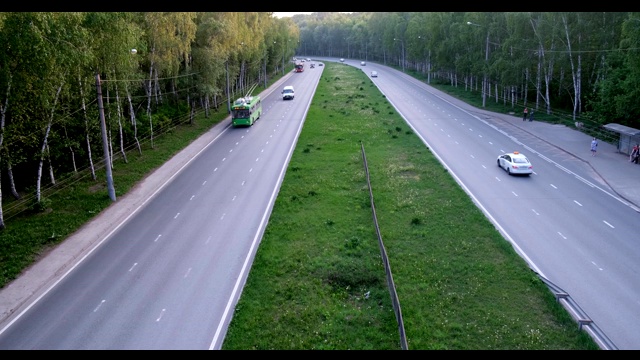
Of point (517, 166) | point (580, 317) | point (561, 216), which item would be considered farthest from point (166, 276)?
point (517, 166)

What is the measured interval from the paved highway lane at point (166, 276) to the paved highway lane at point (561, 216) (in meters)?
11.6

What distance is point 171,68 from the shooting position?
1642 inches

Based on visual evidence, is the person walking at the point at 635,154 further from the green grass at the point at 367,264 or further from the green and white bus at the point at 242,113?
the green and white bus at the point at 242,113

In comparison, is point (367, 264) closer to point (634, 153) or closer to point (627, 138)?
point (634, 153)

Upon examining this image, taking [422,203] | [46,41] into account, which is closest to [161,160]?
[46,41]

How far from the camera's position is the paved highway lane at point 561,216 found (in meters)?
16.7

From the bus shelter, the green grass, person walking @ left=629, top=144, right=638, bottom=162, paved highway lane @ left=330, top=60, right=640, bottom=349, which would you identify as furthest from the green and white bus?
person walking @ left=629, top=144, right=638, bottom=162

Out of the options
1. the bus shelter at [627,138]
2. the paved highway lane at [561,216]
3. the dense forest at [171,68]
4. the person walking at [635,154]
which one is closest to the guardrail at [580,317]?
the paved highway lane at [561,216]

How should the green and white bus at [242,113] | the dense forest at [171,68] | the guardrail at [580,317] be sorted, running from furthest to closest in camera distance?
the green and white bus at [242,113]
the dense forest at [171,68]
the guardrail at [580,317]

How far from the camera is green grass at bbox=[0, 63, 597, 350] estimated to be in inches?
582

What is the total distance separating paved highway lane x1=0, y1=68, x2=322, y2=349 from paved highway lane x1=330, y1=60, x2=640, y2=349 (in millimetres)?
11630

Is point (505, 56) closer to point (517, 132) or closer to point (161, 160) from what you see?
A: point (517, 132)

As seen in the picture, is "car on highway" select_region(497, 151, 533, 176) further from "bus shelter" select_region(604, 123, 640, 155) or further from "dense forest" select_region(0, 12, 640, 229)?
"dense forest" select_region(0, 12, 640, 229)

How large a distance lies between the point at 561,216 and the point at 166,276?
18281 mm
